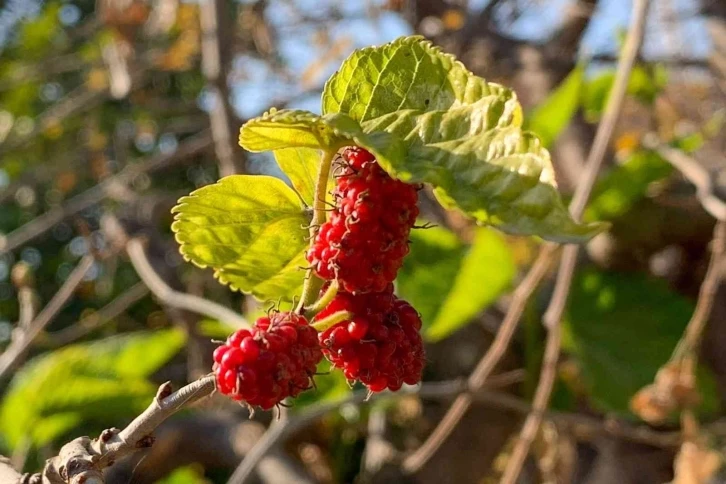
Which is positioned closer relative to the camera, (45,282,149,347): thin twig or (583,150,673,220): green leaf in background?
(583,150,673,220): green leaf in background

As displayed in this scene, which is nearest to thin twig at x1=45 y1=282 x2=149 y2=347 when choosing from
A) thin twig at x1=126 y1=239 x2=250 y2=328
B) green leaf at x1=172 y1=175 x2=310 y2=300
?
thin twig at x1=126 y1=239 x2=250 y2=328

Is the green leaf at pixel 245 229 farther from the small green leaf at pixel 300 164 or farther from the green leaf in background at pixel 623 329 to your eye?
the green leaf in background at pixel 623 329

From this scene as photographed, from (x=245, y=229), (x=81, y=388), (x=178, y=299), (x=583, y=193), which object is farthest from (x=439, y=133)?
(x=81, y=388)

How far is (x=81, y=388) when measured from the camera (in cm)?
139

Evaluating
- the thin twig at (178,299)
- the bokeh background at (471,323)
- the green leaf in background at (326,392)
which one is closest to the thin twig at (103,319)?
the bokeh background at (471,323)

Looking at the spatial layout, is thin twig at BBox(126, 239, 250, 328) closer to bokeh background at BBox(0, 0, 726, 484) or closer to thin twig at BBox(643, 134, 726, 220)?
bokeh background at BBox(0, 0, 726, 484)

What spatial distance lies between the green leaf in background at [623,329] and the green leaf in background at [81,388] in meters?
0.72

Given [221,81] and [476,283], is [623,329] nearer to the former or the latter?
[476,283]

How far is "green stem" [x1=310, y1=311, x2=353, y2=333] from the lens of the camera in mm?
410

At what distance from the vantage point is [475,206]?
0.36 metres

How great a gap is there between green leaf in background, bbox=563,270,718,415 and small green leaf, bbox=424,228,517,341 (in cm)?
20

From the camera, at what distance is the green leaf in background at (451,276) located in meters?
1.26

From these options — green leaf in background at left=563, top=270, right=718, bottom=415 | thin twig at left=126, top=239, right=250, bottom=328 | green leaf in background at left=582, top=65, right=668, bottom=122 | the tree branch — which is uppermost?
the tree branch

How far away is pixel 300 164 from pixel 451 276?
0.87 metres
